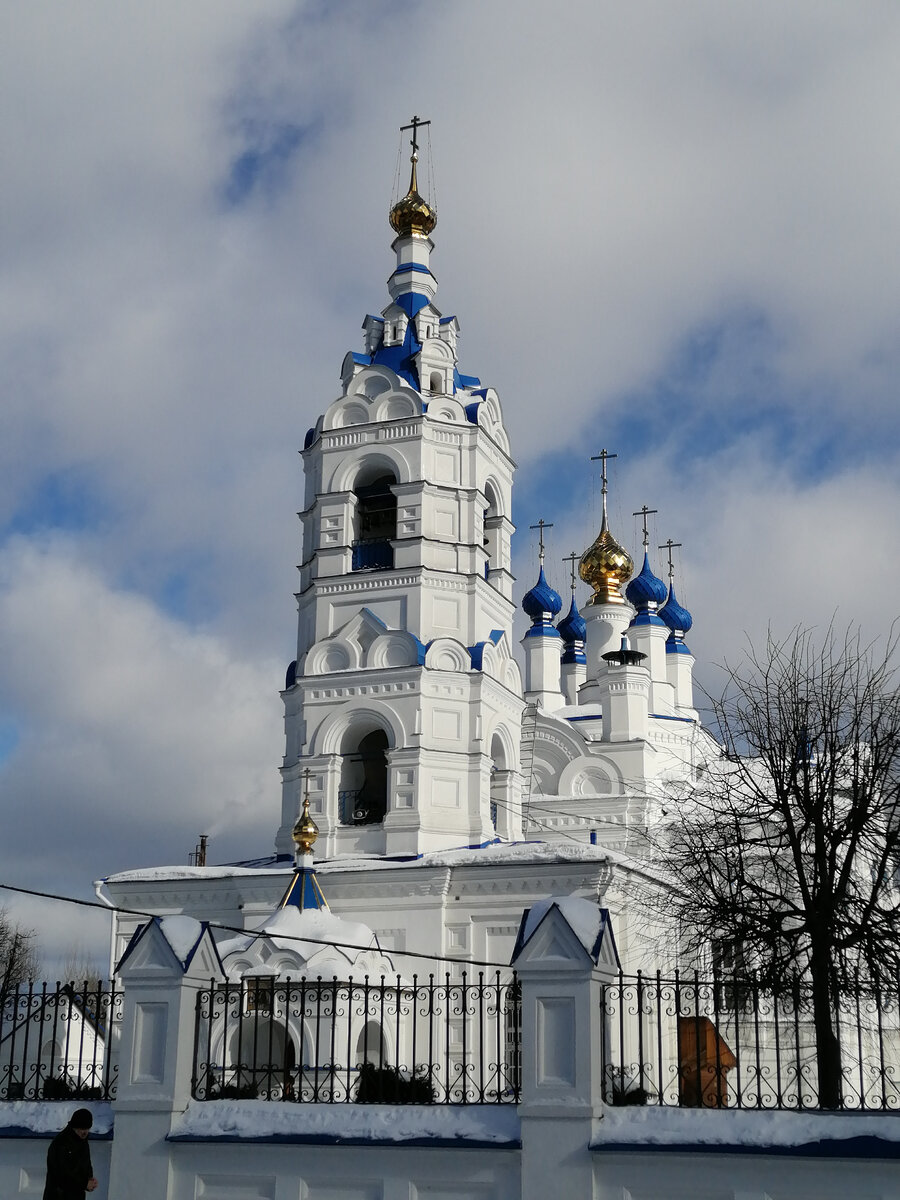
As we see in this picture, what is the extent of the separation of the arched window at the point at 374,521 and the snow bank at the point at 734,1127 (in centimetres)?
1389

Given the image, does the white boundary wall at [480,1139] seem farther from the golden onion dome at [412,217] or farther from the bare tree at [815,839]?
the golden onion dome at [412,217]

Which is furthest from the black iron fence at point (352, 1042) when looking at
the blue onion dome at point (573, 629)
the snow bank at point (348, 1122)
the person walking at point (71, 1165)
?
the blue onion dome at point (573, 629)

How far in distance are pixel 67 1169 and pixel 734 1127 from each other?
164 inches

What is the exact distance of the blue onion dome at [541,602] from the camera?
40.6m

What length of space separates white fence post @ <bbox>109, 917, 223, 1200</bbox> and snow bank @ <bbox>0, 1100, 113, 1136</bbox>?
0.20 m

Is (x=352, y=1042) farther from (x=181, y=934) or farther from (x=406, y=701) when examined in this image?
(x=406, y=701)

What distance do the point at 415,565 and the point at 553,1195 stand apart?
43.9ft

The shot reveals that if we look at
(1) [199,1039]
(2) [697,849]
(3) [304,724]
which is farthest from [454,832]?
(1) [199,1039]

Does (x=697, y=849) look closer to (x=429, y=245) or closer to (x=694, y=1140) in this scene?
(x=694, y=1140)

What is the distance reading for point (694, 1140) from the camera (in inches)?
325

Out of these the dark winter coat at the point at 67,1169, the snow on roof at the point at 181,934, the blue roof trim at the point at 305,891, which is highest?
the blue roof trim at the point at 305,891

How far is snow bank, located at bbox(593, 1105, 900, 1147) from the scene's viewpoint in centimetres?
793

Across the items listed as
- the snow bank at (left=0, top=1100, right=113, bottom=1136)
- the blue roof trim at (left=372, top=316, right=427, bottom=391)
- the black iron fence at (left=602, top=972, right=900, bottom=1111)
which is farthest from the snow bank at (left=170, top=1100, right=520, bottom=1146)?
the blue roof trim at (left=372, top=316, right=427, bottom=391)

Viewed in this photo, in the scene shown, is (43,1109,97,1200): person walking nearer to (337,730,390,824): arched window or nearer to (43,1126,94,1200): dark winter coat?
(43,1126,94,1200): dark winter coat
